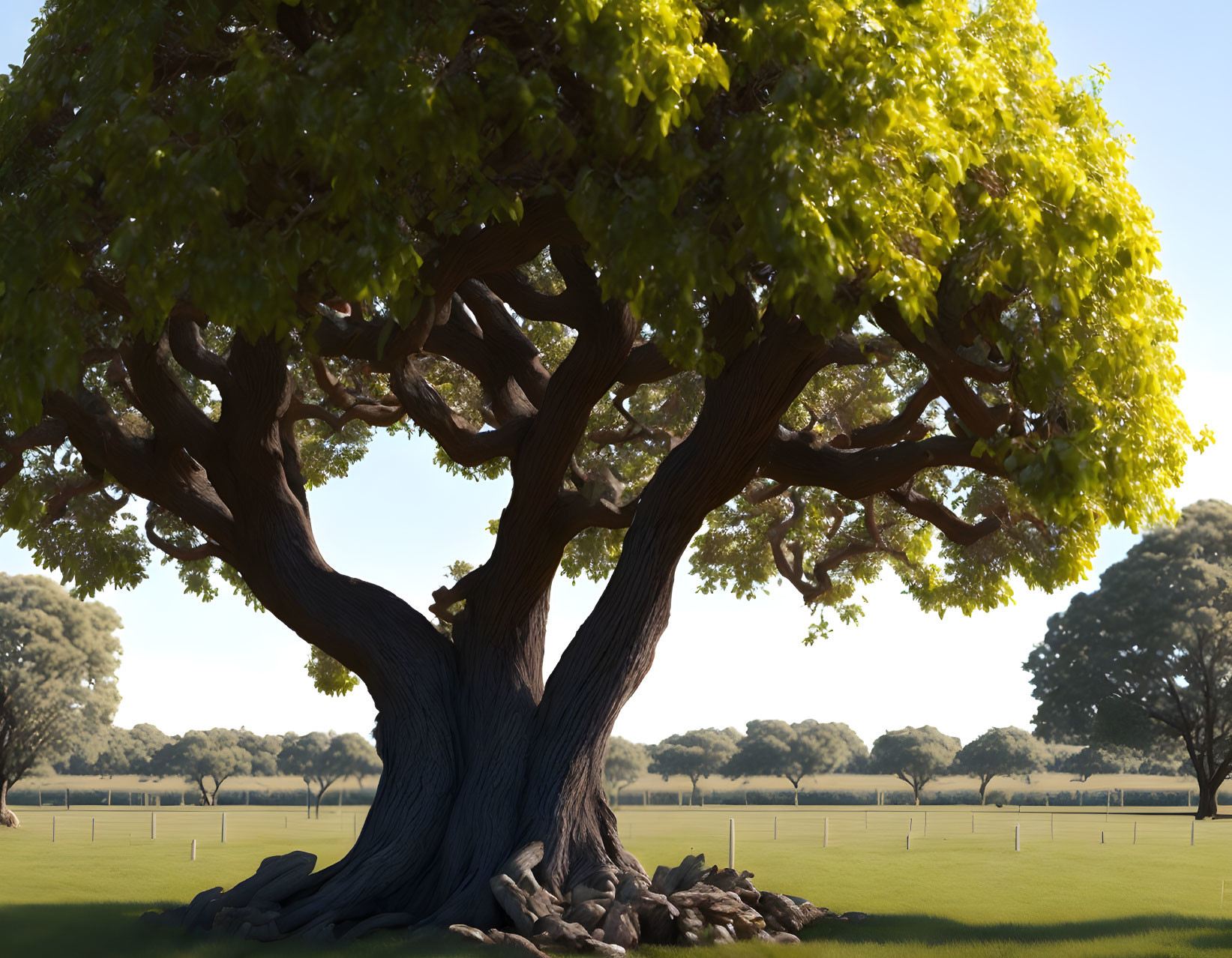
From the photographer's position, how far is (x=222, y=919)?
11688mm

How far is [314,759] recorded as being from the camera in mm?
105062

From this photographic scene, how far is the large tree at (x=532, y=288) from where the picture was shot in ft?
28.0

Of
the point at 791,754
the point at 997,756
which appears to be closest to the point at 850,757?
the point at 791,754

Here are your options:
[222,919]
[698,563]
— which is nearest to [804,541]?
[698,563]

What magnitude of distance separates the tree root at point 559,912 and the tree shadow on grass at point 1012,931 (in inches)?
23.5

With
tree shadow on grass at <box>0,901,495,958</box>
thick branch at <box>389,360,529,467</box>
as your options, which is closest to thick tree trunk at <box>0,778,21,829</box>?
tree shadow on grass at <box>0,901,495,958</box>

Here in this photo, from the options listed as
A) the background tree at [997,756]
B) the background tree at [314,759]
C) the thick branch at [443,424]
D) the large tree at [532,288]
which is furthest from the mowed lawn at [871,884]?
the background tree at [314,759]

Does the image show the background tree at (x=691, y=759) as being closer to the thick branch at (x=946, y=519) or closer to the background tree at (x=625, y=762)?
the background tree at (x=625, y=762)

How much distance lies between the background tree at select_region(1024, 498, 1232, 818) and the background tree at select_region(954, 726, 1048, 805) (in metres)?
44.9

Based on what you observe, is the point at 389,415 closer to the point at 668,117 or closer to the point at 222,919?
the point at 222,919

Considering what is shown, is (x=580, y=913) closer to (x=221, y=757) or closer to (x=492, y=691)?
(x=492, y=691)

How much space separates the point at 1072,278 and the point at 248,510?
955 centimetres

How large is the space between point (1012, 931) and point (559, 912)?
5.97 m

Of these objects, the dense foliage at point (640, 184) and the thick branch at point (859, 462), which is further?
the thick branch at point (859, 462)
